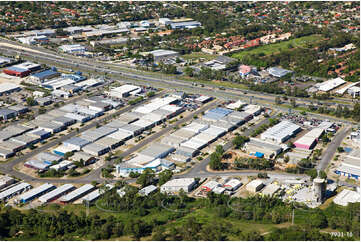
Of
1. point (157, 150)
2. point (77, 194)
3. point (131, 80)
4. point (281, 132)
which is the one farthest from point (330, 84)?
point (77, 194)

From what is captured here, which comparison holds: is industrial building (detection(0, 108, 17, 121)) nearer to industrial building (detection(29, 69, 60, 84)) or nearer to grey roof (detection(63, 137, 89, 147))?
grey roof (detection(63, 137, 89, 147))

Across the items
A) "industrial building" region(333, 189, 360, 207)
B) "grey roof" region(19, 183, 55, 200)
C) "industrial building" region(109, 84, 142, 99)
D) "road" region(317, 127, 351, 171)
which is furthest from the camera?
"industrial building" region(109, 84, 142, 99)

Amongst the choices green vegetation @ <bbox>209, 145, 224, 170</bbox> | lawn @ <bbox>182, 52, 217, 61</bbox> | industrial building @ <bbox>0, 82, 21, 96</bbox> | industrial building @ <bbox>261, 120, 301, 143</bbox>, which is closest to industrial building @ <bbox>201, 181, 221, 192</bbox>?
green vegetation @ <bbox>209, 145, 224, 170</bbox>

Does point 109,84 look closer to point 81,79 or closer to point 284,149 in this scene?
point 81,79

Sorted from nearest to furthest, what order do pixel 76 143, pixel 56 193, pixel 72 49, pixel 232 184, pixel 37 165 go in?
pixel 56 193 < pixel 232 184 < pixel 37 165 < pixel 76 143 < pixel 72 49

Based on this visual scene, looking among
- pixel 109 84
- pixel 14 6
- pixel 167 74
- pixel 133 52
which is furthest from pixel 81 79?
pixel 14 6

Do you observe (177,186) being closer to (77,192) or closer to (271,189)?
(271,189)
